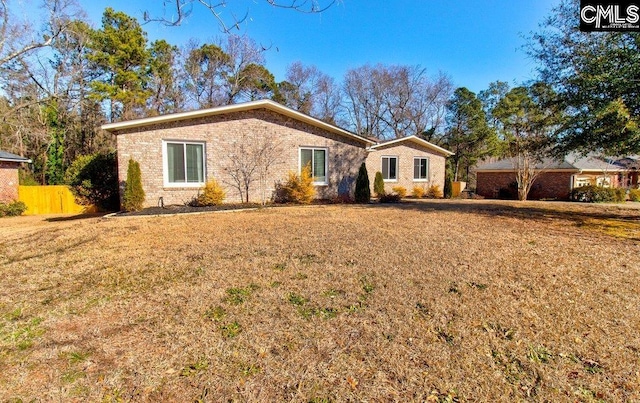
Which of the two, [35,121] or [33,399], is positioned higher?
[35,121]

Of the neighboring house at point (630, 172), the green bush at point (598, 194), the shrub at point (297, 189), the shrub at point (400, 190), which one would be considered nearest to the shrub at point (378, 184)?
the shrub at point (400, 190)

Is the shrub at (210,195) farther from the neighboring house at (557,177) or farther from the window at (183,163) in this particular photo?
the neighboring house at (557,177)

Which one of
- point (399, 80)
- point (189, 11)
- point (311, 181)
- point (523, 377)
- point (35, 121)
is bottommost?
point (523, 377)

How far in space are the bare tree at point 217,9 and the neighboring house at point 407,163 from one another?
1452 centimetres

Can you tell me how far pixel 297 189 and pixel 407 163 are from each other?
31.5 feet

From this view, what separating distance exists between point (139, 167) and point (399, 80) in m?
29.7

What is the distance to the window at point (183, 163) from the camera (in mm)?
11234

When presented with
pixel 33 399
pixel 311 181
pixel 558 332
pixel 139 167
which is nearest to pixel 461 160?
pixel 311 181

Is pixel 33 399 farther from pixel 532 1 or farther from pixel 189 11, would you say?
pixel 532 1

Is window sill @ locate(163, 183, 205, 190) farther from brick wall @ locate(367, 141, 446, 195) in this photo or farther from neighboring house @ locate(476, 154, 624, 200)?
neighboring house @ locate(476, 154, 624, 200)

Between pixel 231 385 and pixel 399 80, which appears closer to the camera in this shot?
pixel 231 385

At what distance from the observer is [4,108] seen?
1822cm

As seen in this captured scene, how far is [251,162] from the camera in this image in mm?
12547

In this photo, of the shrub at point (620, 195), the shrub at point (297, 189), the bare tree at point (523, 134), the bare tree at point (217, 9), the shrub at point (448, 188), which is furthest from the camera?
the shrub at point (448, 188)
